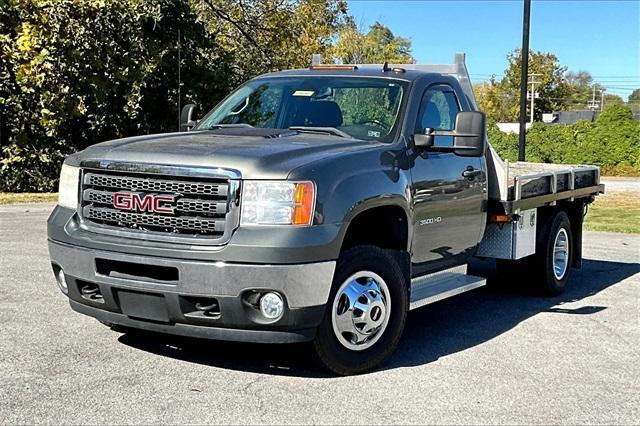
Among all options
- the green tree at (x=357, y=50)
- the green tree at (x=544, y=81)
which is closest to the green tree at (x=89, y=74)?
the green tree at (x=357, y=50)

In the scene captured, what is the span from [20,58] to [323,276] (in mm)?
15985

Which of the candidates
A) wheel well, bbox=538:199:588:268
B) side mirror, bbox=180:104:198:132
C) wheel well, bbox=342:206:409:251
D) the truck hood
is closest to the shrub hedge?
wheel well, bbox=538:199:588:268

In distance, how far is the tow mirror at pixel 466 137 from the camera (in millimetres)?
6016

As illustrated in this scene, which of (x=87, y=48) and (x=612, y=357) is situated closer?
(x=612, y=357)

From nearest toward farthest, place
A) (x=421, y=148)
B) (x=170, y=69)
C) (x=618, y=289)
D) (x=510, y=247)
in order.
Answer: (x=421, y=148) < (x=510, y=247) < (x=618, y=289) < (x=170, y=69)

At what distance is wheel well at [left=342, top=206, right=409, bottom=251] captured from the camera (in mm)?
5547

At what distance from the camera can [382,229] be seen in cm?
575

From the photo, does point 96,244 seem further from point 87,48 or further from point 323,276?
point 87,48

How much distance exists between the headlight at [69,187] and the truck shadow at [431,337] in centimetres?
113

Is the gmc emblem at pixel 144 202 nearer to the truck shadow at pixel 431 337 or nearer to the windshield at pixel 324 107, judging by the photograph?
the truck shadow at pixel 431 337

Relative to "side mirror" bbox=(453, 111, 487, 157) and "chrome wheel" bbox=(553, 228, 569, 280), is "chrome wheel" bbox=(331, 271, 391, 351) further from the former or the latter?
"chrome wheel" bbox=(553, 228, 569, 280)

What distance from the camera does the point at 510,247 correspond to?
7.47 m

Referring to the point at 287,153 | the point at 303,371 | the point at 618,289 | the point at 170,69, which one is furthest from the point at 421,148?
the point at 170,69

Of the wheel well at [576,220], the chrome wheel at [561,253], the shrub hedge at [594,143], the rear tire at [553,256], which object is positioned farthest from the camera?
the shrub hedge at [594,143]
